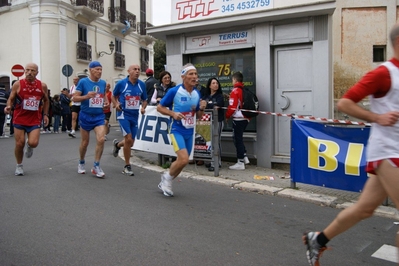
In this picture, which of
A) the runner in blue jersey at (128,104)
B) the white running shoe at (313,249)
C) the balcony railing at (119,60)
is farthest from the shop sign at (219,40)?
the balcony railing at (119,60)

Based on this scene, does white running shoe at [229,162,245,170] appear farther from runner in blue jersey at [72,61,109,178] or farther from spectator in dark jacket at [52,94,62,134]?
spectator in dark jacket at [52,94,62,134]

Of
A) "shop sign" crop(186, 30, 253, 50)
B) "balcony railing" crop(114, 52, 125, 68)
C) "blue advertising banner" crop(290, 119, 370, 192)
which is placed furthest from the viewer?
"balcony railing" crop(114, 52, 125, 68)

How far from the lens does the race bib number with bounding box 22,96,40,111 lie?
7235mm

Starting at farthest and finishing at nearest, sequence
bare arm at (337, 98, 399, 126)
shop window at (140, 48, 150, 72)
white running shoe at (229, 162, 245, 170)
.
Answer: shop window at (140, 48, 150, 72) → white running shoe at (229, 162, 245, 170) → bare arm at (337, 98, 399, 126)

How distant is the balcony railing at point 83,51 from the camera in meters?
27.4

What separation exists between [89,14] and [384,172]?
28021 mm

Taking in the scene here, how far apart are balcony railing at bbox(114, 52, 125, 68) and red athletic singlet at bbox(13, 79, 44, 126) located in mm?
25616

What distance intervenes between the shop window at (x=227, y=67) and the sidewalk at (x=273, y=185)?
4.41 ft

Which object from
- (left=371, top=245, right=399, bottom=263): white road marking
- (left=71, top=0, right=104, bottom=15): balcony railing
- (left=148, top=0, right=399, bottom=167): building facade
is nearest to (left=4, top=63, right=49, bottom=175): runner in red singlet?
(left=148, top=0, right=399, bottom=167): building facade

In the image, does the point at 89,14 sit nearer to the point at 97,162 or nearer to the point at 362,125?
the point at 97,162

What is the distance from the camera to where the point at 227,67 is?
938 cm

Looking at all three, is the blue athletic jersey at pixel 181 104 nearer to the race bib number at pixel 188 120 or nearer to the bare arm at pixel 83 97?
the race bib number at pixel 188 120

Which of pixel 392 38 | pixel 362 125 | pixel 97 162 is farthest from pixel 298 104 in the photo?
pixel 392 38

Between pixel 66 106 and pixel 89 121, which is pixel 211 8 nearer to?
pixel 89 121
